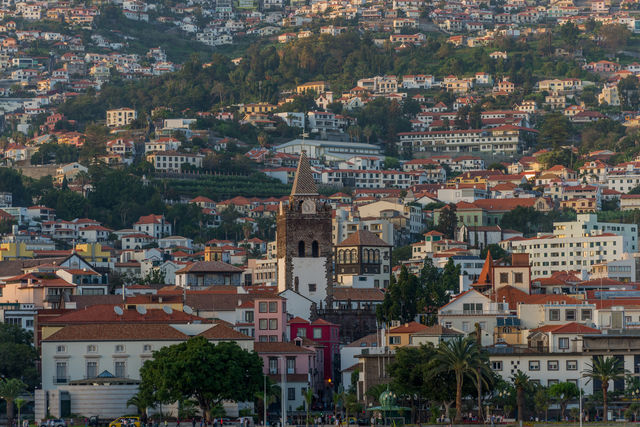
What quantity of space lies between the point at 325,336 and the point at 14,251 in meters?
64.0

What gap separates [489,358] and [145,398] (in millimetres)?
19371

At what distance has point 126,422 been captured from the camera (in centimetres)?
8444

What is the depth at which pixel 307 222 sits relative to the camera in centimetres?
11956

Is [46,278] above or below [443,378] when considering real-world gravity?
above

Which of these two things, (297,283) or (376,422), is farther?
(297,283)

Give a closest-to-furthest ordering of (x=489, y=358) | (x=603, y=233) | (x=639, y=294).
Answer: (x=489, y=358) < (x=639, y=294) < (x=603, y=233)

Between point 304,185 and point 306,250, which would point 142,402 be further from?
point 304,185

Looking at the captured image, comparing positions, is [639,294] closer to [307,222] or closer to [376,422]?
[307,222]

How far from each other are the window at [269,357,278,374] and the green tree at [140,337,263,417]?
9.71 metres

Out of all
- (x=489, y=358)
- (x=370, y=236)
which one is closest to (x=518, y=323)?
(x=489, y=358)

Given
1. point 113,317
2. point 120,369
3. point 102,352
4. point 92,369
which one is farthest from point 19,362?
point 120,369

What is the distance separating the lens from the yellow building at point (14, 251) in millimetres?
168625

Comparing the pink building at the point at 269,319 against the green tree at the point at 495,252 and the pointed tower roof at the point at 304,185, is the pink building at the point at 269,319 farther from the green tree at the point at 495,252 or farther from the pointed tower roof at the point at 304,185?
the green tree at the point at 495,252

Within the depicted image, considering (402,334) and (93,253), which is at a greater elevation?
(93,253)
